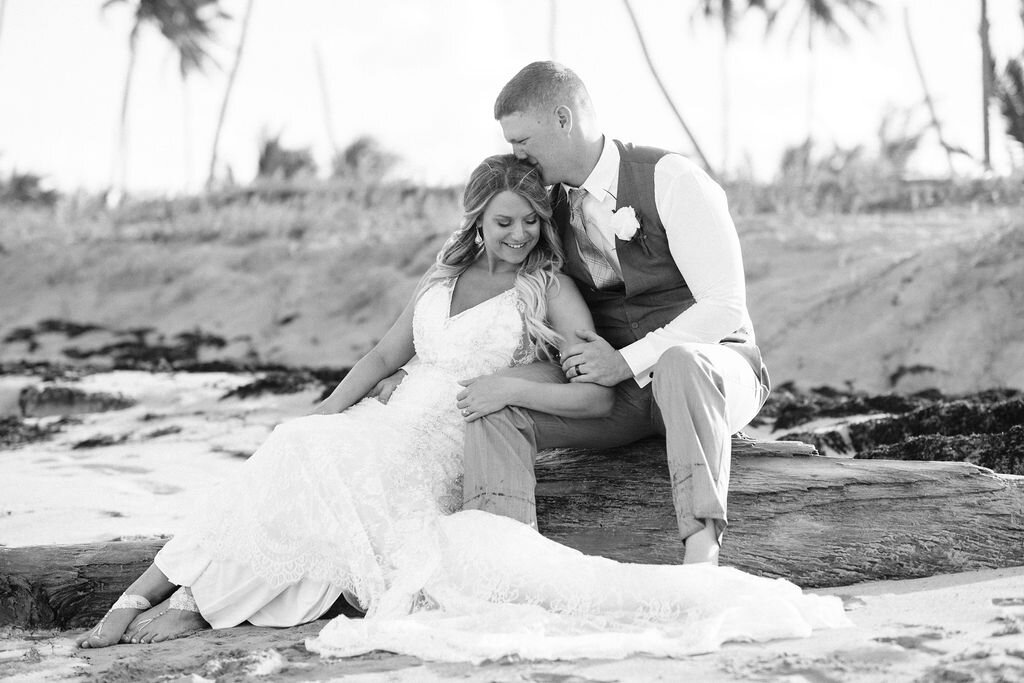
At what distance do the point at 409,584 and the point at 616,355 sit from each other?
1.06 m

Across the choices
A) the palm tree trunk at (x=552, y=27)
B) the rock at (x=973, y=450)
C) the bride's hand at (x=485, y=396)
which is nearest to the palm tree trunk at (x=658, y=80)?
the palm tree trunk at (x=552, y=27)

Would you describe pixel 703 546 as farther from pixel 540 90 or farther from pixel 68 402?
pixel 68 402

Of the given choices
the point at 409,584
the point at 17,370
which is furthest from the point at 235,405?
the point at 409,584

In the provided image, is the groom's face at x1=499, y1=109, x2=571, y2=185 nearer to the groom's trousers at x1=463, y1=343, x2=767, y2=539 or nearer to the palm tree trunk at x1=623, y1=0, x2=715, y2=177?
the groom's trousers at x1=463, y1=343, x2=767, y2=539

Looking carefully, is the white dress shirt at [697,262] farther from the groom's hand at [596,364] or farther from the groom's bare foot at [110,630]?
the groom's bare foot at [110,630]

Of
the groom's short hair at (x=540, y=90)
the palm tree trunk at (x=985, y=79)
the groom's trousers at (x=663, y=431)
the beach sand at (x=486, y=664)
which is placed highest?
the palm tree trunk at (x=985, y=79)

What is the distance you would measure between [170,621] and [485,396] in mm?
1282

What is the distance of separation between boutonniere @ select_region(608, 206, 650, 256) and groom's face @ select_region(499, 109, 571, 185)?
0.94ft

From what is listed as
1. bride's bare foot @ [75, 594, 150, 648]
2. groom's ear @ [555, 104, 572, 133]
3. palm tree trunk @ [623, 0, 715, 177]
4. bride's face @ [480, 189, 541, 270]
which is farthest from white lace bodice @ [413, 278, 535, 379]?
palm tree trunk @ [623, 0, 715, 177]

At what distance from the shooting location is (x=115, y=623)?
3.66 metres

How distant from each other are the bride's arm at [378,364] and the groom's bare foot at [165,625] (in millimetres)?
917

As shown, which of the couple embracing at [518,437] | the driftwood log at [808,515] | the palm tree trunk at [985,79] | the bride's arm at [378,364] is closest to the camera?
the couple embracing at [518,437]

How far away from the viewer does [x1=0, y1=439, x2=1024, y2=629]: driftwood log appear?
373 cm

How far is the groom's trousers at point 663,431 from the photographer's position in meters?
3.43
